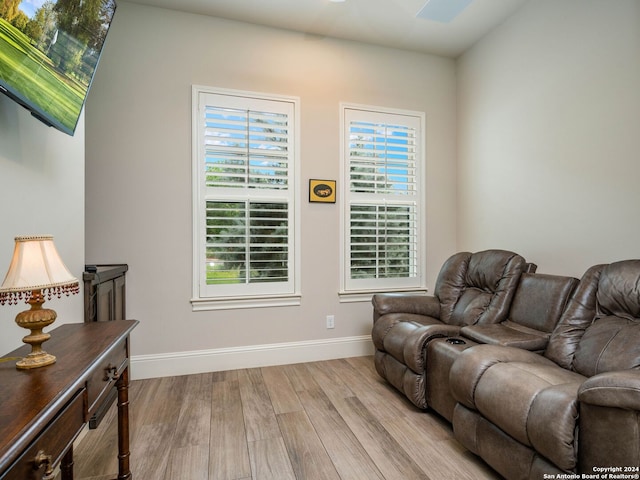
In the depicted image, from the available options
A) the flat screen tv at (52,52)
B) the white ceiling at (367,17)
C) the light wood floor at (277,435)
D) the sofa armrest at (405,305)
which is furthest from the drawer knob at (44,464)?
the white ceiling at (367,17)

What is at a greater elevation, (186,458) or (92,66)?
(92,66)

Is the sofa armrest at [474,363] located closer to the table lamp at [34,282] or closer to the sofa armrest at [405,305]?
the sofa armrest at [405,305]

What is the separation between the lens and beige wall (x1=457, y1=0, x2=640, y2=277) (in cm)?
221

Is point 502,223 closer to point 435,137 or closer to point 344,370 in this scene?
point 435,137

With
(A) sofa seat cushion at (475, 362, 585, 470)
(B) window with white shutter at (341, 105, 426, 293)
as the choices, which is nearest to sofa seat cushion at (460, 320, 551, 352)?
(A) sofa seat cushion at (475, 362, 585, 470)

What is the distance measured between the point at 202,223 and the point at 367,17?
7.88 feet

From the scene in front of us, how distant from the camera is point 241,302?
10.2 ft

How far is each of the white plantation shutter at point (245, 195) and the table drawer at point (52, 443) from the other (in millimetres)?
1999

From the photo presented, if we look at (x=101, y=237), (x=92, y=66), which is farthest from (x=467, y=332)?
(x=101, y=237)

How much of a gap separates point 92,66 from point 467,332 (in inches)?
109

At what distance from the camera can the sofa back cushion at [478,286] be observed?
8.30ft

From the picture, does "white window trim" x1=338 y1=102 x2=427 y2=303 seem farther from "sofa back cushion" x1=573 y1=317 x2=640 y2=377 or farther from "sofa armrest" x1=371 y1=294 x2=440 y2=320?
"sofa back cushion" x1=573 y1=317 x2=640 y2=377

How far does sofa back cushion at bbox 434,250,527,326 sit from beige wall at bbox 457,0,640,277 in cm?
42

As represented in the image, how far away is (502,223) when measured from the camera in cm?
320
